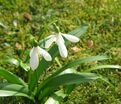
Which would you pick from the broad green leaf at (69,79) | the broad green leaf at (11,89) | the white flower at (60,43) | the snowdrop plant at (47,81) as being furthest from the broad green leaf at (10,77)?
the white flower at (60,43)

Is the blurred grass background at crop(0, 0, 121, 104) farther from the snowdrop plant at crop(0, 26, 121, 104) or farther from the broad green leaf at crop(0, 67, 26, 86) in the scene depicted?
the broad green leaf at crop(0, 67, 26, 86)

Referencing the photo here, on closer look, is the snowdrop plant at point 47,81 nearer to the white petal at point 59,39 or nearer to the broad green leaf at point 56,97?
the broad green leaf at point 56,97

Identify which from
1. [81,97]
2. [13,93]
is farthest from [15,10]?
[13,93]

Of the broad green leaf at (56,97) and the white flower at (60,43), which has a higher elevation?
the white flower at (60,43)

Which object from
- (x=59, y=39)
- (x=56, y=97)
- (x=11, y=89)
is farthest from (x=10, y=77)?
(x=59, y=39)

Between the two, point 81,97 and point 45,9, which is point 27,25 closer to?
point 45,9

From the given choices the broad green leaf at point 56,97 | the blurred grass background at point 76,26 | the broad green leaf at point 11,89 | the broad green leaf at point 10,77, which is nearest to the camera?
the broad green leaf at point 11,89

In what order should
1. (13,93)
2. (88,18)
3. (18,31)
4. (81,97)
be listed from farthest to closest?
(88,18) → (18,31) → (81,97) → (13,93)

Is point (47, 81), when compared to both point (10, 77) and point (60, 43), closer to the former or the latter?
point (10, 77)
